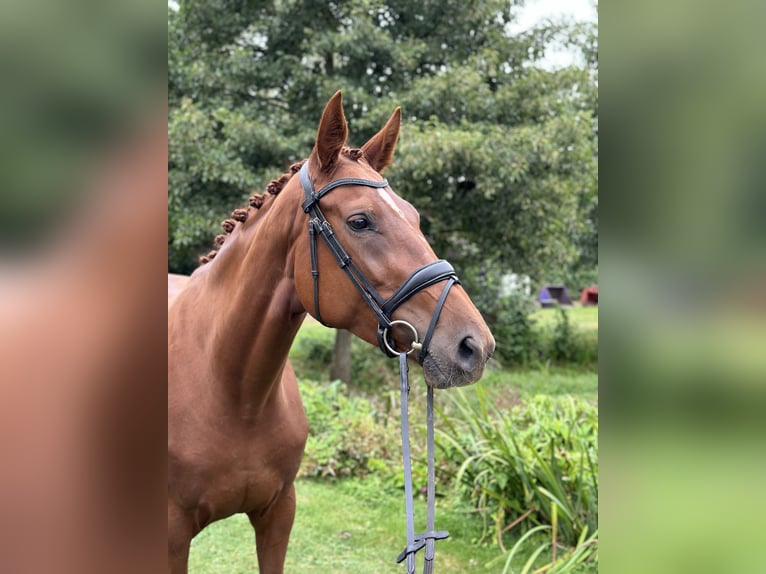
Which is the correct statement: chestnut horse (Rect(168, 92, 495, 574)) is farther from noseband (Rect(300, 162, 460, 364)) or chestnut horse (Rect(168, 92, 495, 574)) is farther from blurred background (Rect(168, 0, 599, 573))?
blurred background (Rect(168, 0, 599, 573))

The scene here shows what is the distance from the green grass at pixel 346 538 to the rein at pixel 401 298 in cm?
259

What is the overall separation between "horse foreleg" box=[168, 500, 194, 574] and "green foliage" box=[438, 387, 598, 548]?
225 cm

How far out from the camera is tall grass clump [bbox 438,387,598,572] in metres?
3.72

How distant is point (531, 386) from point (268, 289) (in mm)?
7813

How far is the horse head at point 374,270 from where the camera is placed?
1677 mm

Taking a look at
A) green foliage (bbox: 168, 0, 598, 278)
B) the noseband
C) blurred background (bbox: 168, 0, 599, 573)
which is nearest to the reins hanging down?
the noseband

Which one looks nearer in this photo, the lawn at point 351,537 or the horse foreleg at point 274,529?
the horse foreleg at point 274,529

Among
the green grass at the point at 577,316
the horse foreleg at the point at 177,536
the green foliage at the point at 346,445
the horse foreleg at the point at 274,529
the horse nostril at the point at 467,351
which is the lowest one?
the green foliage at the point at 346,445
